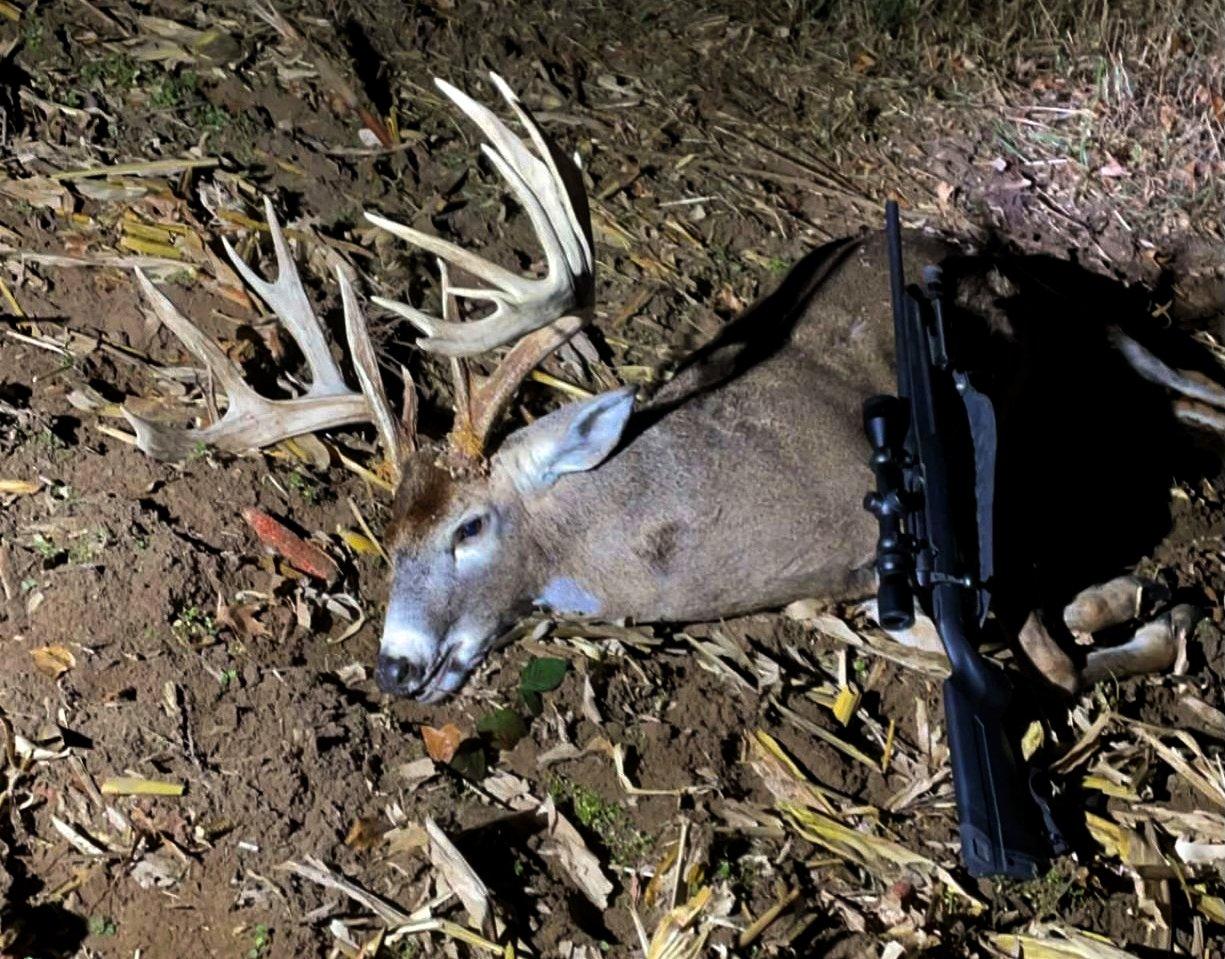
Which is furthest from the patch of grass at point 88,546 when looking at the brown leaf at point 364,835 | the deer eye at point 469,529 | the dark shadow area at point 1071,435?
the dark shadow area at point 1071,435

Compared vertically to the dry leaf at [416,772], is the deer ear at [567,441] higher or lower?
higher

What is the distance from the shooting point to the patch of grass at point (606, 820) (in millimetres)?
4004

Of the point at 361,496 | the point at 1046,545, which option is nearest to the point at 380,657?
the point at 361,496

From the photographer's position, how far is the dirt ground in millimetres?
3775

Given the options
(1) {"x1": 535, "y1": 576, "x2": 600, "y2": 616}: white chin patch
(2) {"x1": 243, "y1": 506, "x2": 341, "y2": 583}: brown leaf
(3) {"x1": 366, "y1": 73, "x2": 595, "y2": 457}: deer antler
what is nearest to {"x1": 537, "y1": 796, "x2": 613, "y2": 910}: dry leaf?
(1) {"x1": 535, "y1": 576, "x2": 600, "y2": 616}: white chin patch

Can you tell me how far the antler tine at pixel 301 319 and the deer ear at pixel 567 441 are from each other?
2.25 ft

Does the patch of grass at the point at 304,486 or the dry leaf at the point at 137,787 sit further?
the patch of grass at the point at 304,486

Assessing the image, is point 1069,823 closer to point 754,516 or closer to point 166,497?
point 754,516

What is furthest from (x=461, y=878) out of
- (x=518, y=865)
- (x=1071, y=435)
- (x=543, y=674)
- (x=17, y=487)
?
(x=1071, y=435)

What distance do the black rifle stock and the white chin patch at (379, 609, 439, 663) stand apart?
142 cm

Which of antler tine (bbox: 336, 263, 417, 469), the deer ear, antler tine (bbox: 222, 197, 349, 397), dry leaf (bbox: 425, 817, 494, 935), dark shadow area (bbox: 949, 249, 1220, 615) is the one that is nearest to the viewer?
dry leaf (bbox: 425, 817, 494, 935)

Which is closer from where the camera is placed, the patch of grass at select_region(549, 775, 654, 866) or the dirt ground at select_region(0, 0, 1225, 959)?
the dirt ground at select_region(0, 0, 1225, 959)

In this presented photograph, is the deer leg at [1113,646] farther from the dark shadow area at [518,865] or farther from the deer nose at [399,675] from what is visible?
the deer nose at [399,675]

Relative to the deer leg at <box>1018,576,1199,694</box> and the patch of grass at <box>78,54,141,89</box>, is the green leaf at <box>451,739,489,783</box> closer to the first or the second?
the deer leg at <box>1018,576,1199,694</box>
